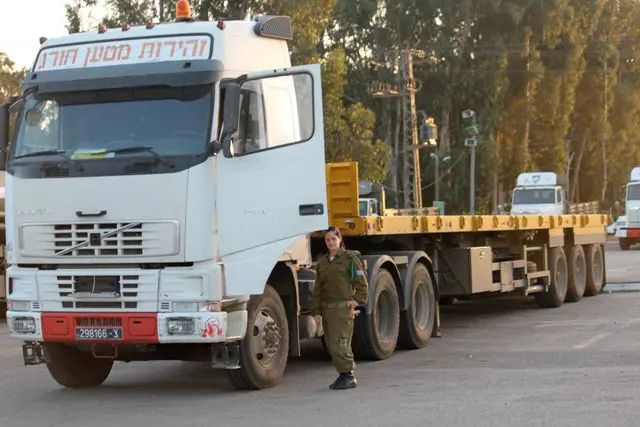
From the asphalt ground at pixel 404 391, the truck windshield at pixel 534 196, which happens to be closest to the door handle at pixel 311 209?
the asphalt ground at pixel 404 391

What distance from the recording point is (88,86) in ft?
34.1

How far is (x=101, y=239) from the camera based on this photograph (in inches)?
401

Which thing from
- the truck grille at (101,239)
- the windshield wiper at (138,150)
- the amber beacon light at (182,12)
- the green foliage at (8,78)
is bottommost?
the truck grille at (101,239)

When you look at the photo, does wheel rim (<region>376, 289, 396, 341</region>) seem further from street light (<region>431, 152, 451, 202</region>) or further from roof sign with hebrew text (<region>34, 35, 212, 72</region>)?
street light (<region>431, 152, 451, 202</region>)

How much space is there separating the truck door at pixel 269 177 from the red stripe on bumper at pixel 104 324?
76 centimetres

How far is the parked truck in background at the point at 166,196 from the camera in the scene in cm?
1005

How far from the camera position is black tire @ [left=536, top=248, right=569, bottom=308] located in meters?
19.2

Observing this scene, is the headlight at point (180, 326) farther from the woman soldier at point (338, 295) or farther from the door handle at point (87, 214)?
the woman soldier at point (338, 295)

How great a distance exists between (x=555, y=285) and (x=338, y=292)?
9.19 meters

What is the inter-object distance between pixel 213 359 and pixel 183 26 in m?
2.96

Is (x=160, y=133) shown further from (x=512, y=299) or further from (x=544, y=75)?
(x=544, y=75)

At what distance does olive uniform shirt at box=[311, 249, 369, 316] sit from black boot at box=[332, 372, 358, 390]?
0.64 m

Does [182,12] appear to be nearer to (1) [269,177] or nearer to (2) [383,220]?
(1) [269,177]

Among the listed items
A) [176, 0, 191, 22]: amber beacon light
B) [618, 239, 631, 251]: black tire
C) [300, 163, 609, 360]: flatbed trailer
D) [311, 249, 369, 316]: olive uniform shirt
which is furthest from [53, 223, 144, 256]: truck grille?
[618, 239, 631, 251]: black tire
